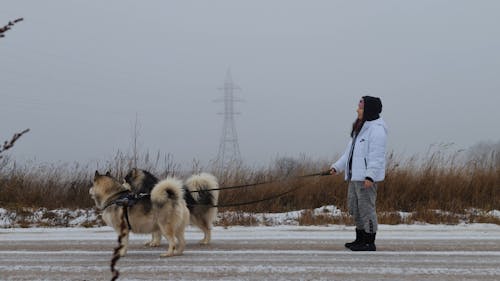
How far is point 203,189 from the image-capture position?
7367 mm

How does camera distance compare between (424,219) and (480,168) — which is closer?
(424,219)

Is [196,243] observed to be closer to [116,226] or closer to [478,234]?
[116,226]

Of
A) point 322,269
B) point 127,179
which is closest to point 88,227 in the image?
point 127,179

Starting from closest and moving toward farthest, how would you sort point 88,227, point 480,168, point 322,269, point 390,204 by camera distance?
point 322,269, point 88,227, point 390,204, point 480,168

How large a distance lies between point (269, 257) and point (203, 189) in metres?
1.57

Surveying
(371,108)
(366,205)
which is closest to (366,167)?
(366,205)

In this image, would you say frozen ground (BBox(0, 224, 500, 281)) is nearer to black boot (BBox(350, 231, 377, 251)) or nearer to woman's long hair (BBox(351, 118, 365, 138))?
black boot (BBox(350, 231, 377, 251))

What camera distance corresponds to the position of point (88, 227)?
9.85 metres

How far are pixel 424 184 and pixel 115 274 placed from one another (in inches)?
430

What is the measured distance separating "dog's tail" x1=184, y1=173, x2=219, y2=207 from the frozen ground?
0.63 metres

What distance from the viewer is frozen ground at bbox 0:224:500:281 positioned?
5.46m

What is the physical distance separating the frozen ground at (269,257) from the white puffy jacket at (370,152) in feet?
3.38

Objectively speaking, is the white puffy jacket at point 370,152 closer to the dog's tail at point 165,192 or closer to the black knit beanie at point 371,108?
the black knit beanie at point 371,108

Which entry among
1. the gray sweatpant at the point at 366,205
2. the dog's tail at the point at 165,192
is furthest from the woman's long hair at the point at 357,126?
the dog's tail at the point at 165,192
